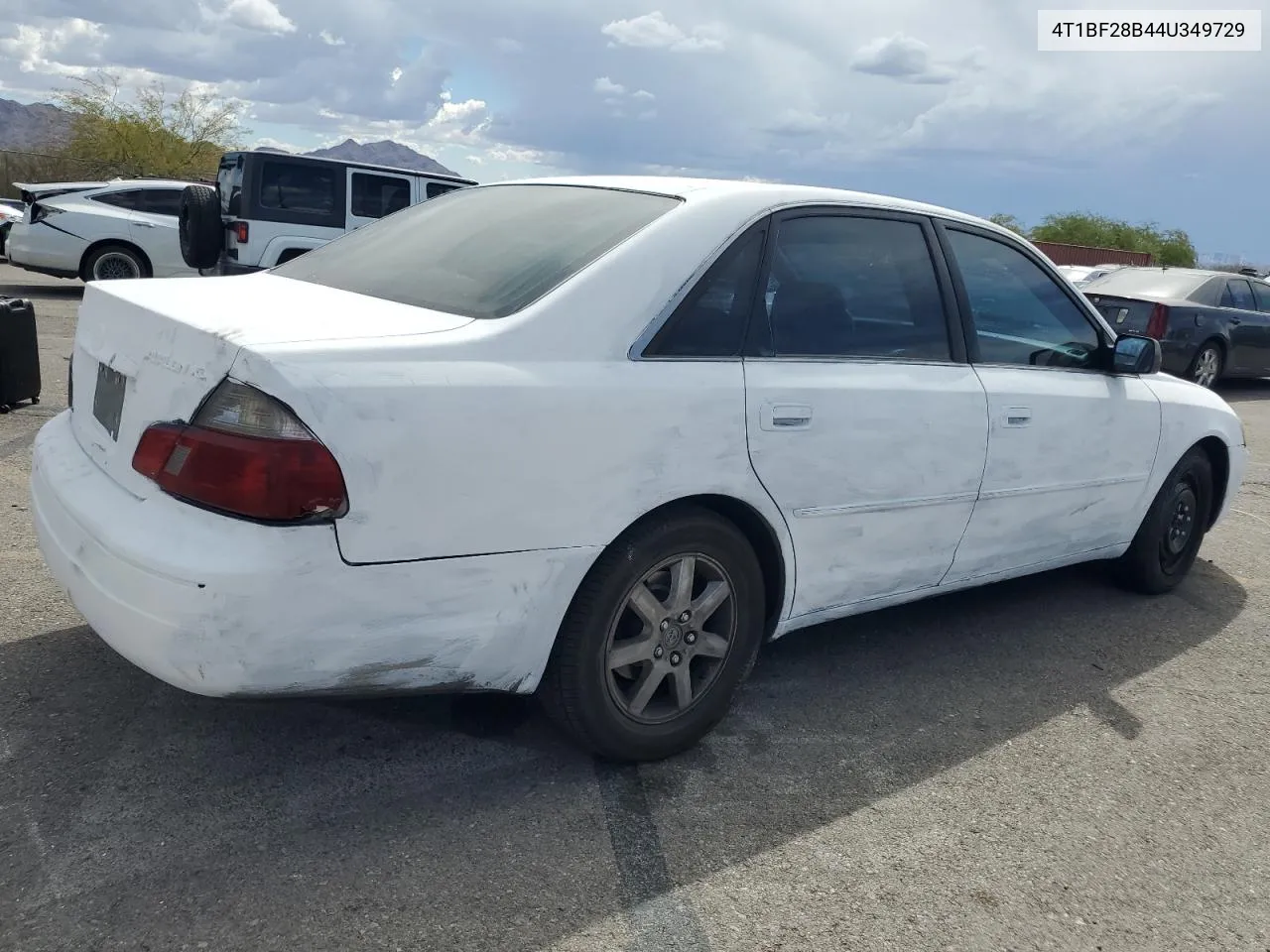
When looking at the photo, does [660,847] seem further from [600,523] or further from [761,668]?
[761,668]

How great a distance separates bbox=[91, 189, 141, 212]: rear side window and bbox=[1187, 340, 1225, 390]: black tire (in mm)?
12486

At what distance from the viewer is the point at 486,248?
3166 millimetres

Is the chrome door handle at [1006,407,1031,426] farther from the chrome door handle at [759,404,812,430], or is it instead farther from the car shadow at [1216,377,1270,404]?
the car shadow at [1216,377,1270,404]

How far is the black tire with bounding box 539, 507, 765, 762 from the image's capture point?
2.81 meters

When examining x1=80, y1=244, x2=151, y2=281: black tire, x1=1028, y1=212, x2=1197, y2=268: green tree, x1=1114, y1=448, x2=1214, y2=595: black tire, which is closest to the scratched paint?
x1=1114, y1=448, x2=1214, y2=595: black tire

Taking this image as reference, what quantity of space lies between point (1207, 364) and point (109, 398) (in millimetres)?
12890

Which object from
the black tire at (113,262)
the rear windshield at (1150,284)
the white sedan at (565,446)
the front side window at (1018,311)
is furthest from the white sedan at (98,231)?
the front side window at (1018,311)

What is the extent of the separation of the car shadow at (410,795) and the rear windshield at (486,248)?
1231 millimetres

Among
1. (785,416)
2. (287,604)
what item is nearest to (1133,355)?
(785,416)

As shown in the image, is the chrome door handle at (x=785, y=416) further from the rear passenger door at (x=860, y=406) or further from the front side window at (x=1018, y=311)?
the front side window at (x=1018, y=311)

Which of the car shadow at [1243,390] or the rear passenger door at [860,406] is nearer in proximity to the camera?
the rear passenger door at [860,406]

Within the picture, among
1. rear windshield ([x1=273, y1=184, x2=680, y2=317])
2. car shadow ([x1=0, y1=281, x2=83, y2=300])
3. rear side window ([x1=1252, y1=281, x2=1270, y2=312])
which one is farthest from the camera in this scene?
car shadow ([x1=0, y1=281, x2=83, y2=300])

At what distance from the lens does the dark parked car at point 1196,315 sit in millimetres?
12352

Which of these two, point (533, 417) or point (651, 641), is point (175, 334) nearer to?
point (533, 417)
